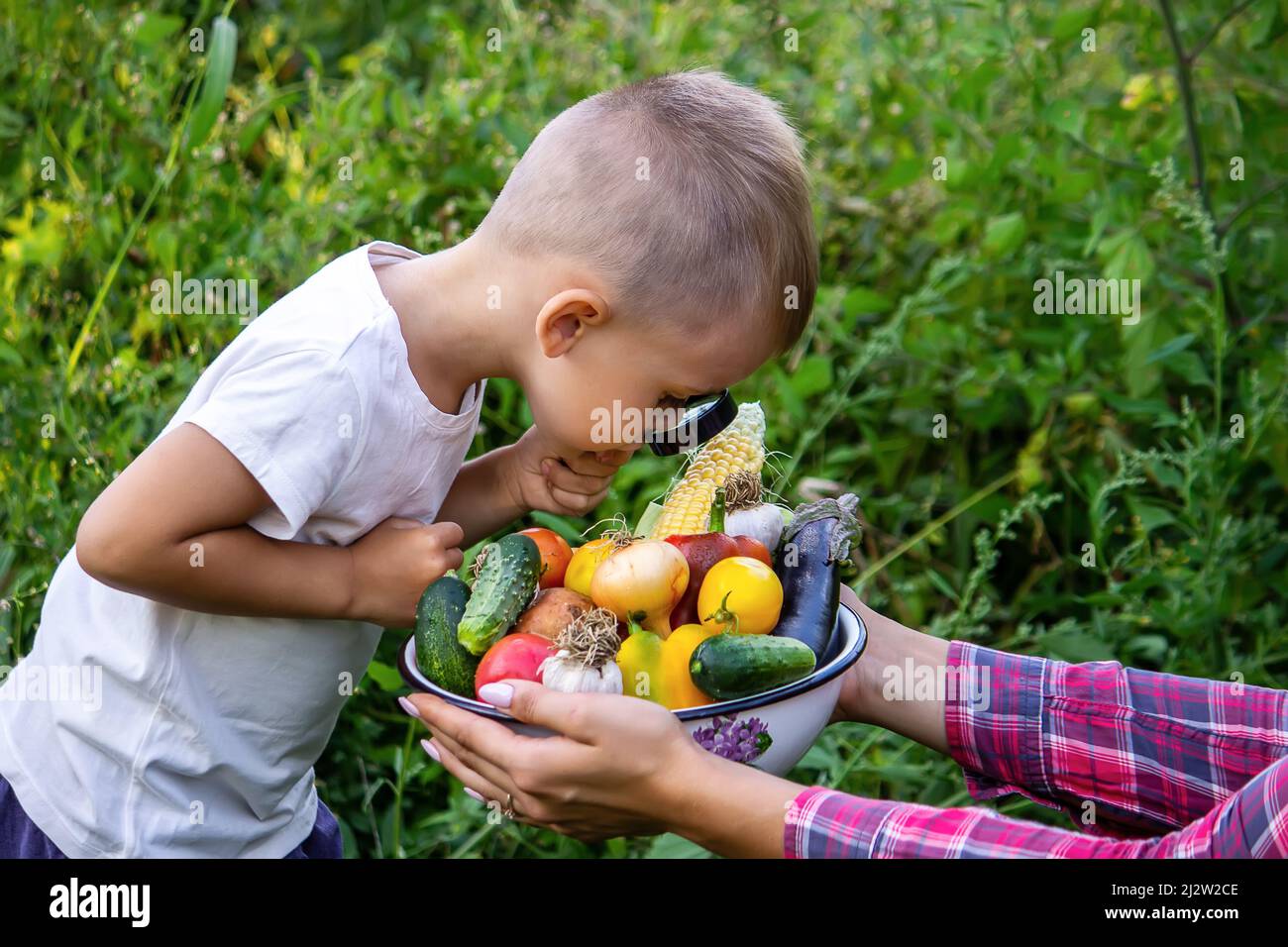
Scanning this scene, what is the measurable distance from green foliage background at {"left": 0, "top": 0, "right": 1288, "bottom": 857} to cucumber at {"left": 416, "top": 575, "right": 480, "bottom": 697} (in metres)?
0.72

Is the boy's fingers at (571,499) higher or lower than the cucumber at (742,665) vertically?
higher

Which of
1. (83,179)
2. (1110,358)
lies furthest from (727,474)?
(83,179)

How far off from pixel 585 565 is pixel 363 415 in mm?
294

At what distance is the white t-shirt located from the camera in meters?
1.36

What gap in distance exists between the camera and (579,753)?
4.06 ft

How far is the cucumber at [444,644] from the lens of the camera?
4.26ft

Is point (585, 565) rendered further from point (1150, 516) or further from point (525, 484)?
point (1150, 516)

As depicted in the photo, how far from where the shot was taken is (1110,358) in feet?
9.05

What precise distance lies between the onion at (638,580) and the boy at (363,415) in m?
0.21

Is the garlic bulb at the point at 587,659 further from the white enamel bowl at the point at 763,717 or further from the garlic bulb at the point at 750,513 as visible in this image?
the garlic bulb at the point at 750,513

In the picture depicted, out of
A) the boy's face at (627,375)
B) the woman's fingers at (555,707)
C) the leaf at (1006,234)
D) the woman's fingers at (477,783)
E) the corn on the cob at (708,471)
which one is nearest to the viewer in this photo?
the woman's fingers at (555,707)

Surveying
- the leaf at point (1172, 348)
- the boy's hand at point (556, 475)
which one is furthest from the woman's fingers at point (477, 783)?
the leaf at point (1172, 348)

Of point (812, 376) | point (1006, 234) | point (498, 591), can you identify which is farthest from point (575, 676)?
point (1006, 234)

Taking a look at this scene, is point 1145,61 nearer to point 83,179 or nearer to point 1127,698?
point 1127,698
